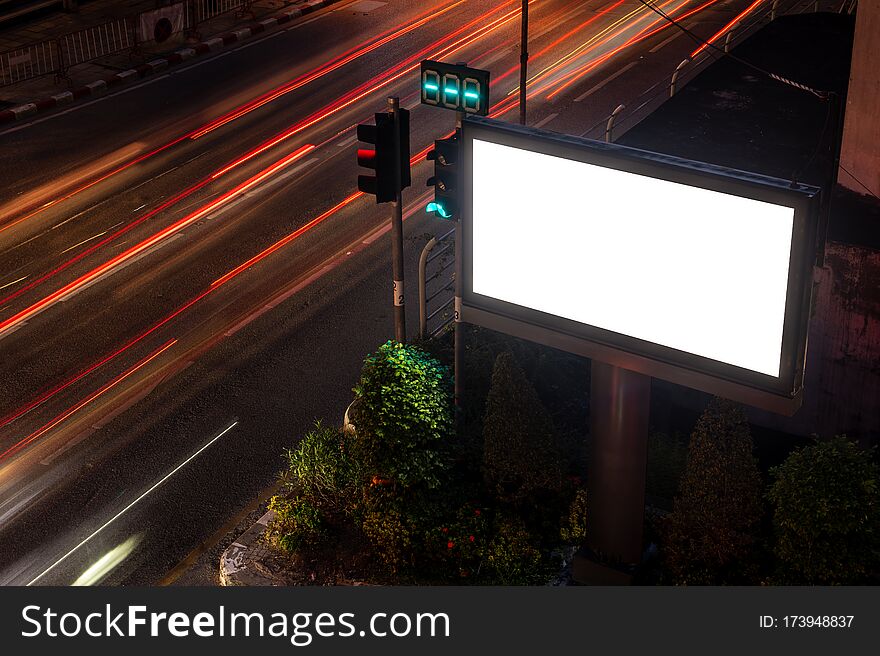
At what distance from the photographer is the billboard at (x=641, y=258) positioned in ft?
31.6

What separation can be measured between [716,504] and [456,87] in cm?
472

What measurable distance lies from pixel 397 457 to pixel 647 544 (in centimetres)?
238

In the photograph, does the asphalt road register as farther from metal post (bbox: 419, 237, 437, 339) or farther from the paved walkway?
metal post (bbox: 419, 237, 437, 339)

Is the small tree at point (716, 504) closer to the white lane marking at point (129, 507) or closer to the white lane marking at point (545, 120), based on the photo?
the white lane marking at point (129, 507)

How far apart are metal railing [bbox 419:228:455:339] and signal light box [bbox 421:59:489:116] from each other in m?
1.78

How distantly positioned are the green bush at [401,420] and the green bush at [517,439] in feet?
1.65

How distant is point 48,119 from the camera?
80.8 feet

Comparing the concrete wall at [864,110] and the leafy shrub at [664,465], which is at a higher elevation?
the concrete wall at [864,110]

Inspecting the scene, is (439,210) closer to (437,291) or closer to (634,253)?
(634,253)

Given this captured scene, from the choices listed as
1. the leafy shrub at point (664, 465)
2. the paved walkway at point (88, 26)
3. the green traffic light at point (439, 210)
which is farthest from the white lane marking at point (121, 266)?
the leafy shrub at point (664, 465)

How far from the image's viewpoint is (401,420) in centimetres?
1220

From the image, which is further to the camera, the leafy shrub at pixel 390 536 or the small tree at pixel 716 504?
the leafy shrub at pixel 390 536

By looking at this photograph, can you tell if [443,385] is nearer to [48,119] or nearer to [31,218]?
[31,218]

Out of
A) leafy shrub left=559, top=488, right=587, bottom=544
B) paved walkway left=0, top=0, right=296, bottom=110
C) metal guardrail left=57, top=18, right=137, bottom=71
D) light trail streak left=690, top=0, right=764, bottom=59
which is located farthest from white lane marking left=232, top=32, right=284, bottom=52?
leafy shrub left=559, top=488, right=587, bottom=544
